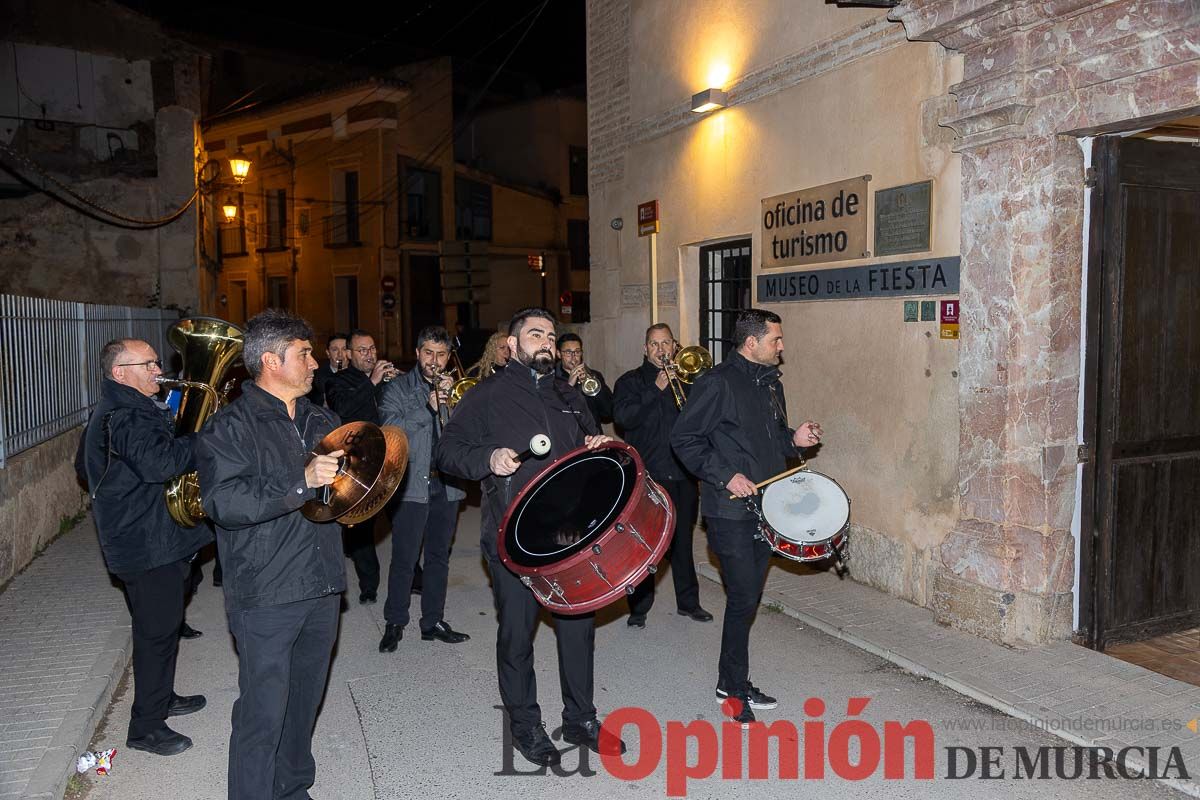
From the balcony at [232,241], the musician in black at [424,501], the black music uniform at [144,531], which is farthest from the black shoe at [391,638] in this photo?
the balcony at [232,241]

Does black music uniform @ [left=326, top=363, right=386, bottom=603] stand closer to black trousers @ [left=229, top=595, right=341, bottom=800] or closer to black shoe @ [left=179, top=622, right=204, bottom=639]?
black shoe @ [left=179, top=622, right=204, bottom=639]

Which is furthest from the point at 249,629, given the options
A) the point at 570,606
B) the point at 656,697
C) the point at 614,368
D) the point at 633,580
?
the point at 614,368

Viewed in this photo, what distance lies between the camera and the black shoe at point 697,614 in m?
6.42

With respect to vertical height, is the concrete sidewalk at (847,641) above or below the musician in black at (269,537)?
below

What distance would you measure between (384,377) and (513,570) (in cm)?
311

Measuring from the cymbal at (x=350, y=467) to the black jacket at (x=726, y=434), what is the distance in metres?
1.79

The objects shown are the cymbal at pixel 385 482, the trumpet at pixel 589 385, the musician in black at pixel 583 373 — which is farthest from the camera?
the musician in black at pixel 583 373

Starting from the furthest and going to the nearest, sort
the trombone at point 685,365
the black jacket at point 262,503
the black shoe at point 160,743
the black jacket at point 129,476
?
the trombone at point 685,365
the black shoe at point 160,743
the black jacket at point 129,476
the black jacket at point 262,503

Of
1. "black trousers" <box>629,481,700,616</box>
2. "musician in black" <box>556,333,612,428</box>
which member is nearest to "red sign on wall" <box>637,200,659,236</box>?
"musician in black" <box>556,333,612,428</box>

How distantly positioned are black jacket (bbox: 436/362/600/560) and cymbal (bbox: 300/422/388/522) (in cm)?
63

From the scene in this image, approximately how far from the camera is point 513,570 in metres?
3.82

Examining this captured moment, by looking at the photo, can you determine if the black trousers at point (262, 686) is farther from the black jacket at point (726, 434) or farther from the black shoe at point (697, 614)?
the black shoe at point (697, 614)

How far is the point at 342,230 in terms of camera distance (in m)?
30.4

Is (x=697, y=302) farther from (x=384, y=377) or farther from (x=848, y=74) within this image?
(x=384, y=377)
